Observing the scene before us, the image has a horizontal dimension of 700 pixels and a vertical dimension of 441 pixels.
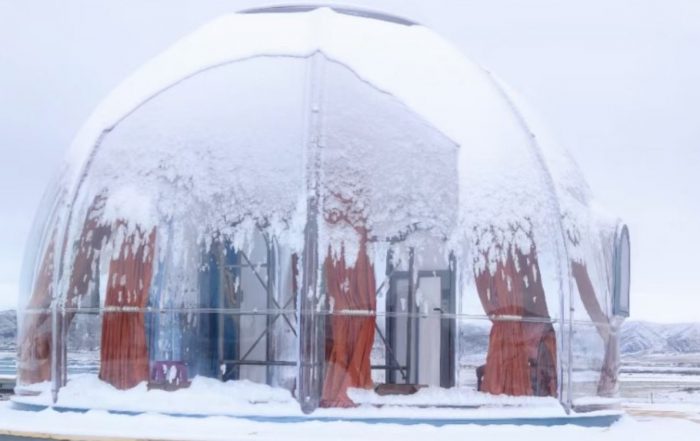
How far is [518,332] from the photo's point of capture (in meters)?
12.9

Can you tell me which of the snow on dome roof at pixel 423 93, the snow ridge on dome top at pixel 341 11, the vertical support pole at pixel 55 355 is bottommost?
the vertical support pole at pixel 55 355

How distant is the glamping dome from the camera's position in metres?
12.3

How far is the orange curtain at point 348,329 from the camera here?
1221 cm

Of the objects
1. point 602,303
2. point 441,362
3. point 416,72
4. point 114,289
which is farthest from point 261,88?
point 602,303

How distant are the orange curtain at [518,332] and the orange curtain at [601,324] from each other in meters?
0.63

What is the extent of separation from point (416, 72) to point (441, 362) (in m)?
3.14

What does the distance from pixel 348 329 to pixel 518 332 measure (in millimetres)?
1852

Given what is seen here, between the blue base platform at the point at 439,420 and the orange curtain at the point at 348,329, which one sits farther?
the orange curtain at the point at 348,329

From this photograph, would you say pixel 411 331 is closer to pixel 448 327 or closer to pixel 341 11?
pixel 448 327

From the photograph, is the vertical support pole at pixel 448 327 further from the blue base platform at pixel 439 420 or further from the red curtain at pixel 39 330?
the red curtain at pixel 39 330

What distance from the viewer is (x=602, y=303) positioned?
14.1 meters

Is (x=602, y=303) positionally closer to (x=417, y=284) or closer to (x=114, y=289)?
(x=417, y=284)

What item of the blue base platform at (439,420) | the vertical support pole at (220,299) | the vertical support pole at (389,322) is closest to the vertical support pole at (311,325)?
the blue base platform at (439,420)

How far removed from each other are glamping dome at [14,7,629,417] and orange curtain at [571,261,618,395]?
0.23 ft
